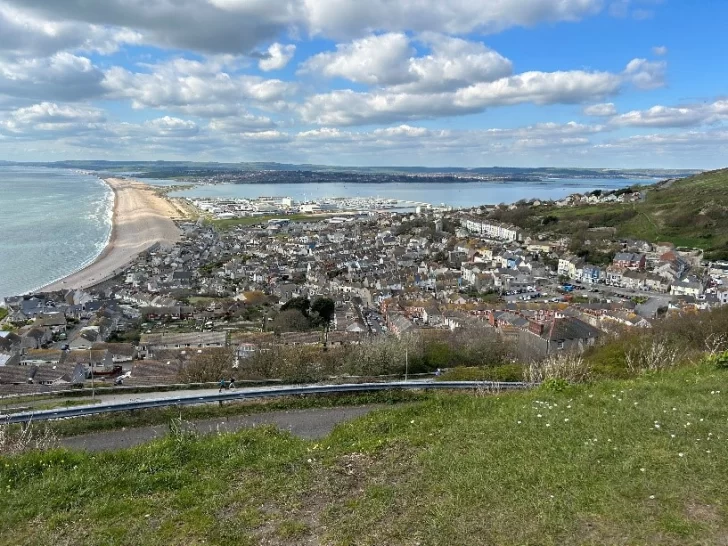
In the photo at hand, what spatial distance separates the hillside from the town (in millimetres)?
3233

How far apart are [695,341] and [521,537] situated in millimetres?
13588

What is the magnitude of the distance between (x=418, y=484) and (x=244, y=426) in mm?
5034

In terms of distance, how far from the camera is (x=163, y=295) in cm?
3738

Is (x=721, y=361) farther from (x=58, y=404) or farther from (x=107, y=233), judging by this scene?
(x=107, y=233)

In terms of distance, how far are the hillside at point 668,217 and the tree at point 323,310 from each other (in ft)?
115

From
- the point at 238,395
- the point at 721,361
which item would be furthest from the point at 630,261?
the point at 238,395

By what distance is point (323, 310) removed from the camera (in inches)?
1225

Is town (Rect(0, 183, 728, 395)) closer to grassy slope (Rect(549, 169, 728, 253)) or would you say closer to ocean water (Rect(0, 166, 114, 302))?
grassy slope (Rect(549, 169, 728, 253))

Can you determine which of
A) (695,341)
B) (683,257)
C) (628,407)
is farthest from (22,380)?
(683,257)

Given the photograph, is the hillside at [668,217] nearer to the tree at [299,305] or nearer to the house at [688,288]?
the house at [688,288]

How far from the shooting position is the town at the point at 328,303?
64.7 ft

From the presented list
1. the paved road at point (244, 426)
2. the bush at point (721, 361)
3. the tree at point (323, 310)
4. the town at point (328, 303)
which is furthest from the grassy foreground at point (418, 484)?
the tree at point (323, 310)

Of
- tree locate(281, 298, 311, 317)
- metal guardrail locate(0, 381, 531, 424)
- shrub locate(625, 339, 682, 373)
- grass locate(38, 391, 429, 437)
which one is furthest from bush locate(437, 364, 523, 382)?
tree locate(281, 298, 311, 317)

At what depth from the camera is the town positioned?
1972 cm
